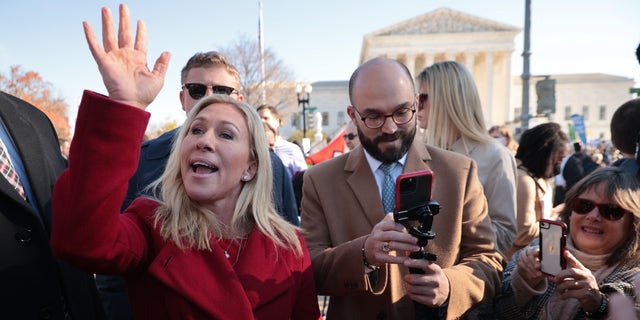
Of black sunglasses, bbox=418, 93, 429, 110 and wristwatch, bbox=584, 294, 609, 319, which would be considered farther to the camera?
black sunglasses, bbox=418, 93, 429, 110

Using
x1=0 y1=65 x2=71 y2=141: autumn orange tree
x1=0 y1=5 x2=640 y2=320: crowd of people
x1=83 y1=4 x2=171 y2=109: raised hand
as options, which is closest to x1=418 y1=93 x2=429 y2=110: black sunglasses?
x1=0 y1=5 x2=640 y2=320: crowd of people

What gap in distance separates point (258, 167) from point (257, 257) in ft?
1.54

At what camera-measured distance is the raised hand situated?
142 centimetres

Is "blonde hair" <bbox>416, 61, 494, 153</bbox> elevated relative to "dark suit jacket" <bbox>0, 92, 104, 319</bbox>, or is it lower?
elevated

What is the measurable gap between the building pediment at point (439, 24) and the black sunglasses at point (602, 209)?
206 feet

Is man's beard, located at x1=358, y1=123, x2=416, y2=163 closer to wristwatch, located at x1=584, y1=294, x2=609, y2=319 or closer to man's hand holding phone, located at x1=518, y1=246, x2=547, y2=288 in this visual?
man's hand holding phone, located at x1=518, y1=246, x2=547, y2=288

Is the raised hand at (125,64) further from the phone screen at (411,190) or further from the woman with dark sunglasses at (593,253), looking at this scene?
the woman with dark sunglasses at (593,253)

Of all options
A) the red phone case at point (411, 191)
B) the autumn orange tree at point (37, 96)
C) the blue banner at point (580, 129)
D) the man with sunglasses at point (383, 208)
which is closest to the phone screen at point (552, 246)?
the man with sunglasses at point (383, 208)

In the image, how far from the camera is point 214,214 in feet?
6.51

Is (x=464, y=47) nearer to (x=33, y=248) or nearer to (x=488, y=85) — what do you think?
(x=488, y=85)

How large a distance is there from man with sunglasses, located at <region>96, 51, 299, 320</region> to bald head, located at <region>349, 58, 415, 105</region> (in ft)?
3.76

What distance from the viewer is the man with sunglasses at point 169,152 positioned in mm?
2783

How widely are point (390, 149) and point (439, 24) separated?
2566 inches

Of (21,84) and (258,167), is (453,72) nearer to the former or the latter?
(258,167)
